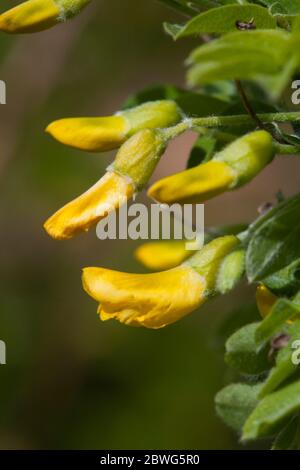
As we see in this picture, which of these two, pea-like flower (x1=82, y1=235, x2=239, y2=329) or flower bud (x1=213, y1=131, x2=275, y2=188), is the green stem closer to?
flower bud (x1=213, y1=131, x2=275, y2=188)

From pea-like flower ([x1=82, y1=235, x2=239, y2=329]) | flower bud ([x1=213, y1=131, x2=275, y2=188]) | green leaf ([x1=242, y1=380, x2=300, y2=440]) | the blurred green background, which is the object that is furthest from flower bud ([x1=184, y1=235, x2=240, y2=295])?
the blurred green background

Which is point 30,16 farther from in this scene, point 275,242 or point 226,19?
point 275,242

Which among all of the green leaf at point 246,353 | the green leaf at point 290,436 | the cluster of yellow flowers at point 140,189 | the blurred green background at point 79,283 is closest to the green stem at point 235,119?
the cluster of yellow flowers at point 140,189

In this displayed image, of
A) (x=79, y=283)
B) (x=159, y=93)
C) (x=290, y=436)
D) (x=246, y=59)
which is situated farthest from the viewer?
(x=79, y=283)

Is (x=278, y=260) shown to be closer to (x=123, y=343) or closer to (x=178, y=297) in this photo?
(x=178, y=297)

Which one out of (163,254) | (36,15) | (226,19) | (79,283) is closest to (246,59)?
(226,19)

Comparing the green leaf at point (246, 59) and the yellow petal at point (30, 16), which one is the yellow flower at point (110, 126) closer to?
the yellow petal at point (30, 16)
